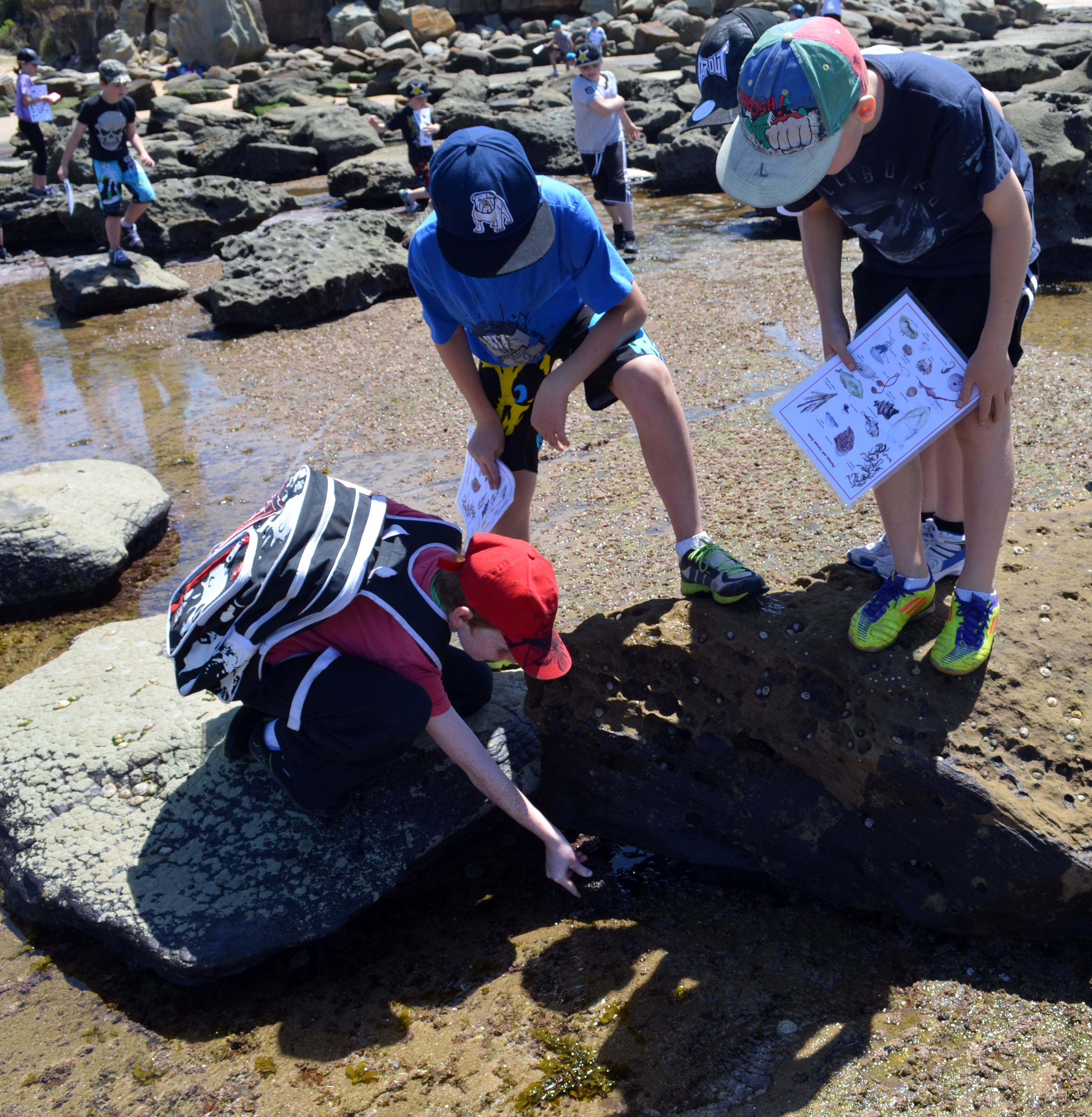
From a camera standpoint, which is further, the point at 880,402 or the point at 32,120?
the point at 32,120

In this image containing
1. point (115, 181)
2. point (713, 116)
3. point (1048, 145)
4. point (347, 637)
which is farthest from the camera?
point (115, 181)

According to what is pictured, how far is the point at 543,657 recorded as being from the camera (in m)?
2.43

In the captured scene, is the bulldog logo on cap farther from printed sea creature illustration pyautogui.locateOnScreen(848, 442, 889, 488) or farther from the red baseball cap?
printed sea creature illustration pyautogui.locateOnScreen(848, 442, 889, 488)

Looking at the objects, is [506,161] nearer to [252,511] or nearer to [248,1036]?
Answer: [248,1036]

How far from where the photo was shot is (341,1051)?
2.31 meters

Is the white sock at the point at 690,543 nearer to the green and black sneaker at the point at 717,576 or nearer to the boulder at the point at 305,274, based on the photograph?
the green and black sneaker at the point at 717,576

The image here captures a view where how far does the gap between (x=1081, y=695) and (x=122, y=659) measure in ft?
8.88

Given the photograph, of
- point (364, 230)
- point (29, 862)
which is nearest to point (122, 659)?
point (29, 862)

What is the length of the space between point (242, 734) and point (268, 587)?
619mm

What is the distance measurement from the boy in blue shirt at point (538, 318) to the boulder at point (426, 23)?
26.4 m

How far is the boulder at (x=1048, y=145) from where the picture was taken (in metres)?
7.07

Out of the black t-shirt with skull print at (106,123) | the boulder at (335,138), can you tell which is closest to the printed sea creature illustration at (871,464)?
the black t-shirt with skull print at (106,123)

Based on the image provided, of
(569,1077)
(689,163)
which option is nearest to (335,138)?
(689,163)

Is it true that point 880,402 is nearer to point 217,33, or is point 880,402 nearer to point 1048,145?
point 1048,145
